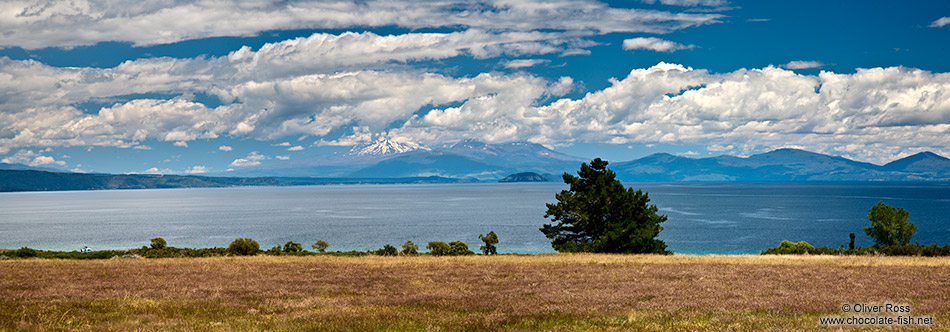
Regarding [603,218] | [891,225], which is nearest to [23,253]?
[603,218]

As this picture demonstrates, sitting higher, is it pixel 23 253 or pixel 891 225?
pixel 891 225

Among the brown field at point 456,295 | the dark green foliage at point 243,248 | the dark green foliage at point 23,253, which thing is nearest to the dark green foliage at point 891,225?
the brown field at point 456,295

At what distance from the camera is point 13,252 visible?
50688 mm

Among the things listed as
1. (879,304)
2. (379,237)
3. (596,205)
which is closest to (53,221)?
(379,237)

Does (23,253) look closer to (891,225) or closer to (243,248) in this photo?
(243,248)

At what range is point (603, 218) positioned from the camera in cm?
6172

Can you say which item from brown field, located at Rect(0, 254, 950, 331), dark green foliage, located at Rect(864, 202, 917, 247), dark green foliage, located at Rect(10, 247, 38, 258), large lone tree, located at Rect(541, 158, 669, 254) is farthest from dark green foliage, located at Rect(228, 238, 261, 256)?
dark green foliage, located at Rect(864, 202, 917, 247)

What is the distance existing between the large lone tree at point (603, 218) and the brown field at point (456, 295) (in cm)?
2028

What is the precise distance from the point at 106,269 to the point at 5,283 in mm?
6478

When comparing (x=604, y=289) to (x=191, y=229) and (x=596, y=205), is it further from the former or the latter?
(x=191, y=229)

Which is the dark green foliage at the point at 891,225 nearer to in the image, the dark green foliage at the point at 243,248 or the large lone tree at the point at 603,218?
the large lone tree at the point at 603,218

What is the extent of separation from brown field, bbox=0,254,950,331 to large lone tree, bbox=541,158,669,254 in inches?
799

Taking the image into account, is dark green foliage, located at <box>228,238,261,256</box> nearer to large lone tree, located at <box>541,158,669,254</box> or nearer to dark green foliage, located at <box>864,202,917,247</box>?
large lone tree, located at <box>541,158,669,254</box>

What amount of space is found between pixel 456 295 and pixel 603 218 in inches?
1660
